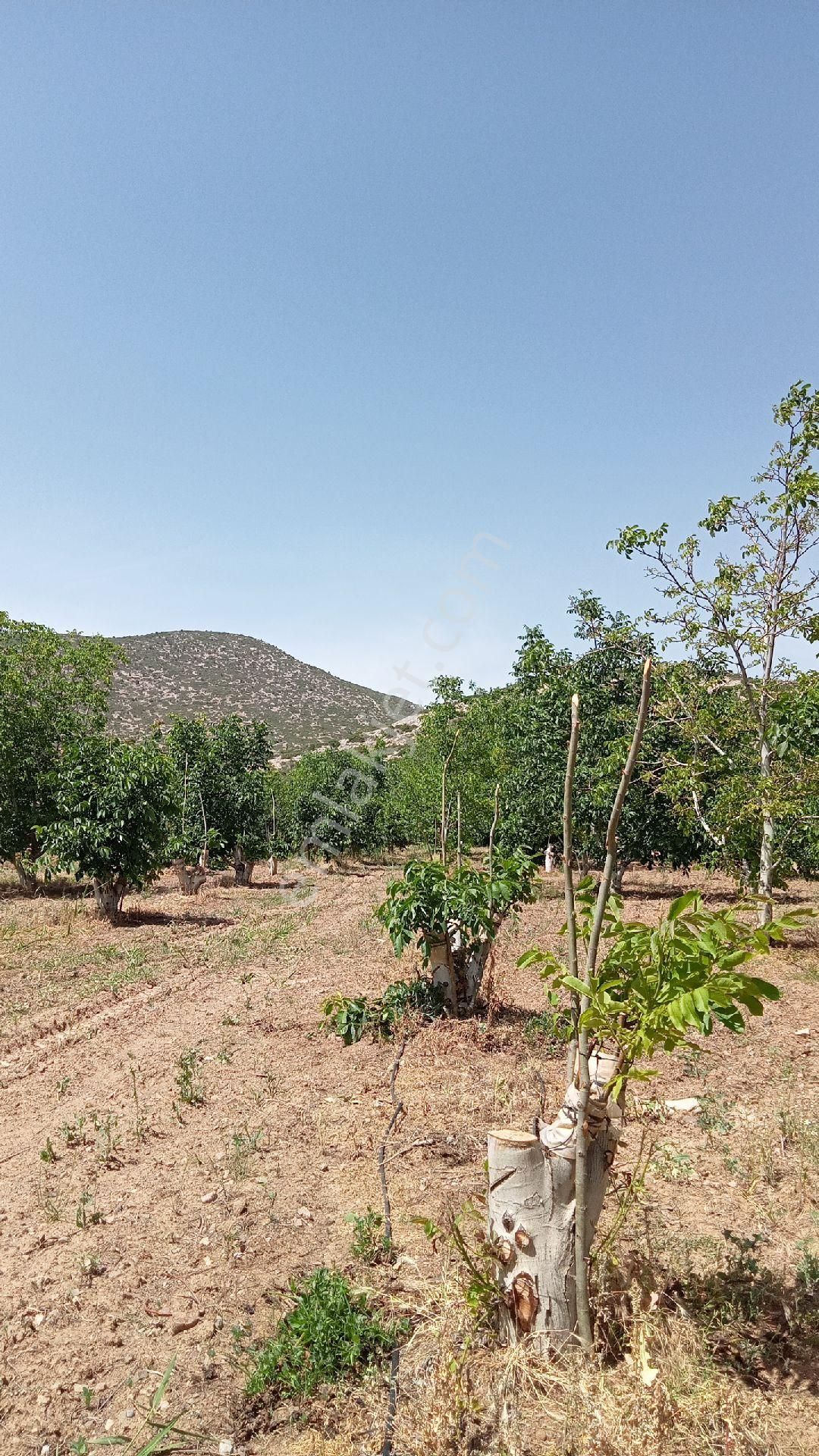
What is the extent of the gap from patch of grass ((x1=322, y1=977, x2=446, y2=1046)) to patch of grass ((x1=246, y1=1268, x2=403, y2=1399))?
13.2 feet

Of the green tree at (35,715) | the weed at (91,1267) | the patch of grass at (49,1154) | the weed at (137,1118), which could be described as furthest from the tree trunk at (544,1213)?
the green tree at (35,715)

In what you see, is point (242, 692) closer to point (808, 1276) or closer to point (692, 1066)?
point (692, 1066)

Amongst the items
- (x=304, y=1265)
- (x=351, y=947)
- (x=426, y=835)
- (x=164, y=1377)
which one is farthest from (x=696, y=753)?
(x=426, y=835)

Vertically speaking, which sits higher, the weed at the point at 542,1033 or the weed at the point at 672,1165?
the weed at the point at 542,1033

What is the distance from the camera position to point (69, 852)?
15.6 m

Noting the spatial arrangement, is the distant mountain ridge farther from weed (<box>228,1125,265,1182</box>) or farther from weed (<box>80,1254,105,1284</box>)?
weed (<box>80,1254,105,1284</box>)

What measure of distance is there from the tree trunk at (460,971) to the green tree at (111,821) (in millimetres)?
9577

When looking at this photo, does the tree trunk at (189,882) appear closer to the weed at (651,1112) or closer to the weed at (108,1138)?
the weed at (108,1138)

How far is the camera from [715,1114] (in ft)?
19.1

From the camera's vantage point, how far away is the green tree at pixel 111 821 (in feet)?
51.4

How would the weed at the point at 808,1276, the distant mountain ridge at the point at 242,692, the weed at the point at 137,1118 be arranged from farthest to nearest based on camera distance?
the distant mountain ridge at the point at 242,692, the weed at the point at 137,1118, the weed at the point at 808,1276

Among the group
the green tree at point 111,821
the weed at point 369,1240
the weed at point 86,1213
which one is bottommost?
the weed at point 86,1213

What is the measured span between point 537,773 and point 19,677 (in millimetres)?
15226

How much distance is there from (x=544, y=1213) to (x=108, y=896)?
14451 mm
